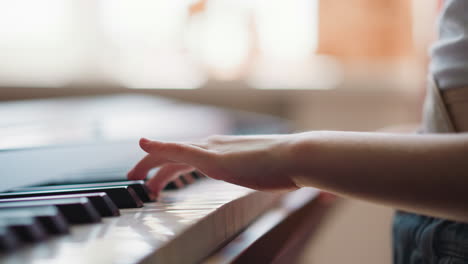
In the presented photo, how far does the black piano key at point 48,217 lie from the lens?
1.29 feet

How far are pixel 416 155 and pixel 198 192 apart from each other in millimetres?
310

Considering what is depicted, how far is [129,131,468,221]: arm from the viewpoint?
1.34 ft

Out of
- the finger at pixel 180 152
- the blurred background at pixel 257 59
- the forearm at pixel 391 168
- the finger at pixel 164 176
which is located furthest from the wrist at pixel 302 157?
the blurred background at pixel 257 59

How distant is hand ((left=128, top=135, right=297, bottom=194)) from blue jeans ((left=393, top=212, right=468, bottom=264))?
23 cm

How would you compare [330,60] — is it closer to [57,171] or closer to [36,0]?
[36,0]

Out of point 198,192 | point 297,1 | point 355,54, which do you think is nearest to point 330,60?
point 355,54

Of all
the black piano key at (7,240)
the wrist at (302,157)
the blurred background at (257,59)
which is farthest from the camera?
the blurred background at (257,59)

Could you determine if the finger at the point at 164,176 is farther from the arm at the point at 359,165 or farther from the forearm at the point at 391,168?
the forearm at the point at 391,168

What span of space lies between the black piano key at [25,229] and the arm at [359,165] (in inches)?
7.9

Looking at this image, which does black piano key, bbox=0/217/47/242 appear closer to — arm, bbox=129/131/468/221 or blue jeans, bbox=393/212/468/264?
arm, bbox=129/131/468/221

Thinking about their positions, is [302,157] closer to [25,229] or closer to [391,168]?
[391,168]

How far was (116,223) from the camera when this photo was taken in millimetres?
439

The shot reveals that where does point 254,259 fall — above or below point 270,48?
below

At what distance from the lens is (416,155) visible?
1.37 ft
